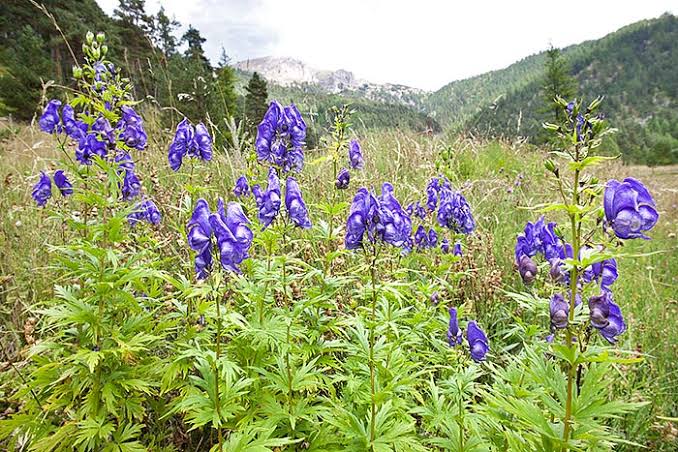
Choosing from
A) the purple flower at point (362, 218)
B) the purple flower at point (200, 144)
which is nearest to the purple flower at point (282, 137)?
the purple flower at point (200, 144)

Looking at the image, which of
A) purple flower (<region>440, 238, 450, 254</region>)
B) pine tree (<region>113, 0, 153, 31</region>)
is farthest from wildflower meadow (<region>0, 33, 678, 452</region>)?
pine tree (<region>113, 0, 153, 31</region>)

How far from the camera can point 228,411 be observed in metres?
1.70

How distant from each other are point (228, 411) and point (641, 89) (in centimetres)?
13762

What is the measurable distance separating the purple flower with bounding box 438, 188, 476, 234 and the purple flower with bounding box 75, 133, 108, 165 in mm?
2300

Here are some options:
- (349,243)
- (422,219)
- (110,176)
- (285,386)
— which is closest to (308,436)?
(285,386)

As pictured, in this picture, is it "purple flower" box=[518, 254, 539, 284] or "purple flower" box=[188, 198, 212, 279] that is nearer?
"purple flower" box=[188, 198, 212, 279]

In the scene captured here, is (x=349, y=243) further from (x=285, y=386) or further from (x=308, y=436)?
(x=308, y=436)

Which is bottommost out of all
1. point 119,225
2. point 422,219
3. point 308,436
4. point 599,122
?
point 308,436

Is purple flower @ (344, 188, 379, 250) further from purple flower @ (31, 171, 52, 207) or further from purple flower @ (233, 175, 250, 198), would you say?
purple flower @ (31, 171, 52, 207)

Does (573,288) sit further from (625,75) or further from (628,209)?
(625,75)

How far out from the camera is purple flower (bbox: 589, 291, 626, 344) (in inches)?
51.9

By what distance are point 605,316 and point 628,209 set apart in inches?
13.4

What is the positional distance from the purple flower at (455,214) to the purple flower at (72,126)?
2.54 meters

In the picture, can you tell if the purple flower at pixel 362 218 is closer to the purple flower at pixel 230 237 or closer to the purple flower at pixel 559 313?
the purple flower at pixel 230 237
